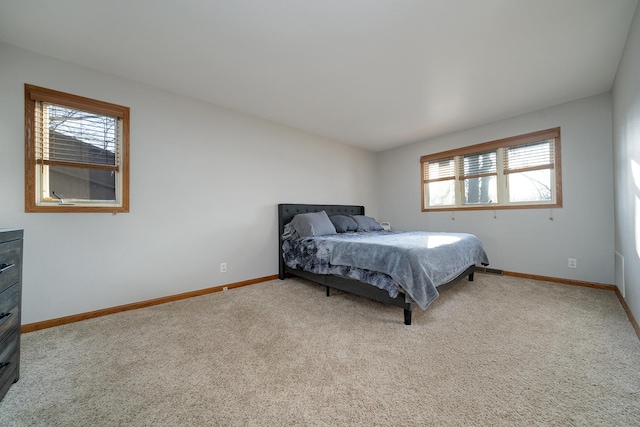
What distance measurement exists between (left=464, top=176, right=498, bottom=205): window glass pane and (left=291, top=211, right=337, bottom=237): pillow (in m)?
2.44

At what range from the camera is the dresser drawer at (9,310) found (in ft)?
3.99

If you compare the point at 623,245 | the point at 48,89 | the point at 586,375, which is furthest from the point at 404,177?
the point at 48,89

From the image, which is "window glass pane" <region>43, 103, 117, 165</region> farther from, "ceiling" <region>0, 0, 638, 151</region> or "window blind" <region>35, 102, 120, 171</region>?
"ceiling" <region>0, 0, 638, 151</region>

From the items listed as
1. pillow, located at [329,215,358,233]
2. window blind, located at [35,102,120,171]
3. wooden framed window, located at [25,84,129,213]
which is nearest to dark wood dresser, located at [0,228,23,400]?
wooden framed window, located at [25,84,129,213]

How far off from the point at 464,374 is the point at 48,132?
12.4 ft

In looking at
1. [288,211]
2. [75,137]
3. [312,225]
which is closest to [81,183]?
[75,137]

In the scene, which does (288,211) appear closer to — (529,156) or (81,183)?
(81,183)

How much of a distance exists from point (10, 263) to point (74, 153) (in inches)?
56.2

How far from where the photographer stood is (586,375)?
1.36m

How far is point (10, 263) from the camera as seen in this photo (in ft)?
4.21

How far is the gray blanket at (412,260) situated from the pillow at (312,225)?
0.39 metres

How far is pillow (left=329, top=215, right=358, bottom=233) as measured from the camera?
3.84m

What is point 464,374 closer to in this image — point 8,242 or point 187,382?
point 187,382

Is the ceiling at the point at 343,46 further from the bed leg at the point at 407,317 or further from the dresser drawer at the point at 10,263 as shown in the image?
the bed leg at the point at 407,317
